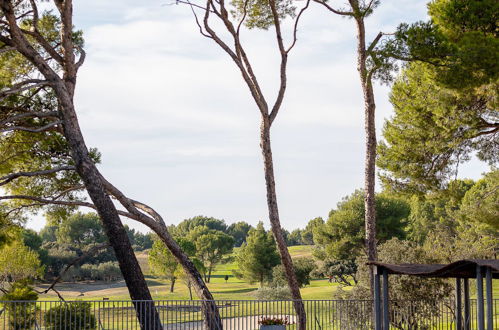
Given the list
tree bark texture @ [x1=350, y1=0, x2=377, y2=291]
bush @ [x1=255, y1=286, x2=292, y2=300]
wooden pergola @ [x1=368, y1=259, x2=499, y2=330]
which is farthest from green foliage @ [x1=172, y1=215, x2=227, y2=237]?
wooden pergola @ [x1=368, y1=259, x2=499, y2=330]

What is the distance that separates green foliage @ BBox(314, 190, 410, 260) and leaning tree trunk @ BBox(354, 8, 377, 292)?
35.4 metres

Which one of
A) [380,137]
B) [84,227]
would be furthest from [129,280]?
[84,227]

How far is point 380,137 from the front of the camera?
23844 mm

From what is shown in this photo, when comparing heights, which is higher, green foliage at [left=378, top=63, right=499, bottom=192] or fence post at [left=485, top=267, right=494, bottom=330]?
green foliage at [left=378, top=63, right=499, bottom=192]

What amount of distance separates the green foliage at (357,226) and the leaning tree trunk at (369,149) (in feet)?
116

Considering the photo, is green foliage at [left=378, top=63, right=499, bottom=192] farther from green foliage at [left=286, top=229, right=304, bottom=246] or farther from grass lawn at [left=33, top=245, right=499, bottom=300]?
green foliage at [left=286, top=229, right=304, bottom=246]

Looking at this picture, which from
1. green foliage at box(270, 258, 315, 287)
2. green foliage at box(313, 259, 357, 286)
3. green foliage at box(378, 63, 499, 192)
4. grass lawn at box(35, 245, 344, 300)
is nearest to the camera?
green foliage at box(378, 63, 499, 192)

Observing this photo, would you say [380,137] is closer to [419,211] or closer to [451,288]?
[451,288]

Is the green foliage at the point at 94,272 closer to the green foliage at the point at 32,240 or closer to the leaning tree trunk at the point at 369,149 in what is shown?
the green foliage at the point at 32,240

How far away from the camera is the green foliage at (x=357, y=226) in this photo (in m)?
54.5

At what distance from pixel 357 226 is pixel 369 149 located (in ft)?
121

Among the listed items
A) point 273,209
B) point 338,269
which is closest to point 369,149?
point 273,209

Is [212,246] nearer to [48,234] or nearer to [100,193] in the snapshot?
[48,234]

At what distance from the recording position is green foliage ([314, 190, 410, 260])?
54500mm
